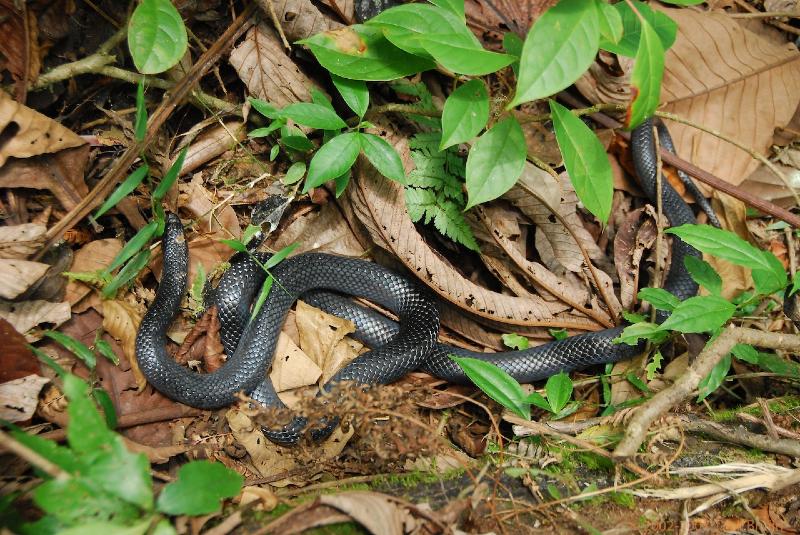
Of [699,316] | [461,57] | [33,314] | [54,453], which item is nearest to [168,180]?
[33,314]

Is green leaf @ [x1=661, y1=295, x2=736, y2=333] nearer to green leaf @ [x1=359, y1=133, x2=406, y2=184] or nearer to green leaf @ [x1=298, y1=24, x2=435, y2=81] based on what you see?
green leaf @ [x1=359, y1=133, x2=406, y2=184]

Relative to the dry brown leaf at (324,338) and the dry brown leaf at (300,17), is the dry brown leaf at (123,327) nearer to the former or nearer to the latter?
the dry brown leaf at (324,338)

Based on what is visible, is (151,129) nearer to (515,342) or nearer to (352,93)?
(352,93)

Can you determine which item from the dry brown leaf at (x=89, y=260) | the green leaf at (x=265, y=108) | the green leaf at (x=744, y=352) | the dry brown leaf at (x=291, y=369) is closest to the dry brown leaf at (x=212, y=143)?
the green leaf at (x=265, y=108)

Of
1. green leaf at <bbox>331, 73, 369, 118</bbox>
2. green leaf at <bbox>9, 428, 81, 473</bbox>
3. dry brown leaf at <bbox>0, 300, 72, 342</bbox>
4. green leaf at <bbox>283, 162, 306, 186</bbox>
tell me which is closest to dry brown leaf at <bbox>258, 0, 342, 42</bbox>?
green leaf at <bbox>331, 73, 369, 118</bbox>

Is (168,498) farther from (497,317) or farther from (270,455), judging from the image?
(497,317)

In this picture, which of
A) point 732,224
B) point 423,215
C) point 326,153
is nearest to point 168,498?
point 326,153

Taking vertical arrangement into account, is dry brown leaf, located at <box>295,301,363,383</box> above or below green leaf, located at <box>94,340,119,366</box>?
below

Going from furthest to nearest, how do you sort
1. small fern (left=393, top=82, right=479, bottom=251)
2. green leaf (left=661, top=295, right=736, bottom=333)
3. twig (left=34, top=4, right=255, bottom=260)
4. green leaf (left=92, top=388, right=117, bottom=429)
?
small fern (left=393, top=82, right=479, bottom=251) → twig (left=34, top=4, right=255, bottom=260) → green leaf (left=92, top=388, right=117, bottom=429) → green leaf (left=661, top=295, right=736, bottom=333)

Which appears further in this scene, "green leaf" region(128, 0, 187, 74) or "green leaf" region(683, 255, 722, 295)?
"green leaf" region(683, 255, 722, 295)
